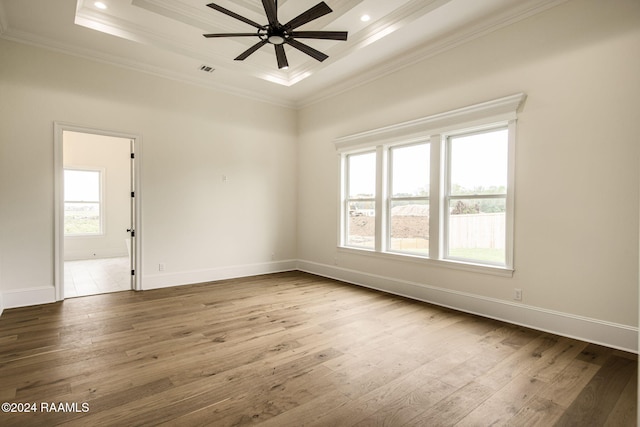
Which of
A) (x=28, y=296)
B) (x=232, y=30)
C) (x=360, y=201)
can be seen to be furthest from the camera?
(x=360, y=201)

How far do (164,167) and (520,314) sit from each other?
517 cm

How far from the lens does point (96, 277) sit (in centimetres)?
587

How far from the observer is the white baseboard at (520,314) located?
2.88 meters

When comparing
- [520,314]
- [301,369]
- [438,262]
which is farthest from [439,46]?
[301,369]

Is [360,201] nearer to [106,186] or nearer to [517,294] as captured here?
[517,294]

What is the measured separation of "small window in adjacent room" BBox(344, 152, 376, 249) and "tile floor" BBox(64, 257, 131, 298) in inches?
145

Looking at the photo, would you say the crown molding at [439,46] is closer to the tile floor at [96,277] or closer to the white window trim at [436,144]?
the white window trim at [436,144]

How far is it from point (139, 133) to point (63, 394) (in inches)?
148

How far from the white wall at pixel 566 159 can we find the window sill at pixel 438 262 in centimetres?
8

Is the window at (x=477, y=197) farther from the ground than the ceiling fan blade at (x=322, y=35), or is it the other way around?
the ceiling fan blade at (x=322, y=35)

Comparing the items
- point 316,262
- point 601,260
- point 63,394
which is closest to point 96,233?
point 316,262

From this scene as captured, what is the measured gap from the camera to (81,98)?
14.4 feet

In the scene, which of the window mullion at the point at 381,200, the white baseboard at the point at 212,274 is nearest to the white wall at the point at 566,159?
the window mullion at the point at 381,200

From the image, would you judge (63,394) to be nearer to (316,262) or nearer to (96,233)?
(316,262)
